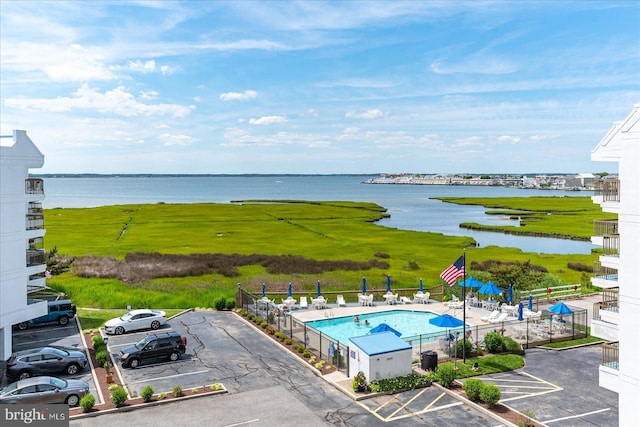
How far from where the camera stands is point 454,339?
1228 inches

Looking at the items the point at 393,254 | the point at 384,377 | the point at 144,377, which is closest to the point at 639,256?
the point at 384,377

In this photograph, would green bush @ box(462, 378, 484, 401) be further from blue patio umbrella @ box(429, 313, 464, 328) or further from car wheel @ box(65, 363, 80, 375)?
car wheel @ box(65, 363, 80, 375)

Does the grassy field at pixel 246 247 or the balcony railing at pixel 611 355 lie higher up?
the balcony railing at pixel 611 355

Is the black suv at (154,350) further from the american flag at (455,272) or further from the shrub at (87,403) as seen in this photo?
the american flag at (455,272)

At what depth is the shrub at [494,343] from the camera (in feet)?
101

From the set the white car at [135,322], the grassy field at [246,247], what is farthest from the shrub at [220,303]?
the white car at [135,322]

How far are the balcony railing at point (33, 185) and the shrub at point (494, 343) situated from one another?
1178 inches

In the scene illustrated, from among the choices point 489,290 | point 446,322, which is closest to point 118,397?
point 446,322

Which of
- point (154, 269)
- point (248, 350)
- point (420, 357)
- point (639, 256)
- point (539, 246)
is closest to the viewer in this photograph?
point (639, 256)

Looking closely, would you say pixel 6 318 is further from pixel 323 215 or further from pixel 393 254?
pixel 323 215

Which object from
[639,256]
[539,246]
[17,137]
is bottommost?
[539,246]

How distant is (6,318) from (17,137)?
10.9 meters

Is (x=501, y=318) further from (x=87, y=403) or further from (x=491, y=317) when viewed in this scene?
(x=87, y=403)

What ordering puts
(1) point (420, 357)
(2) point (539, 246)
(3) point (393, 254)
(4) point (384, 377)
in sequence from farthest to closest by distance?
(2) point (539, 246) → (3) point (393, 254) → (1) point (420, 357) → (4) point (384, 377)
